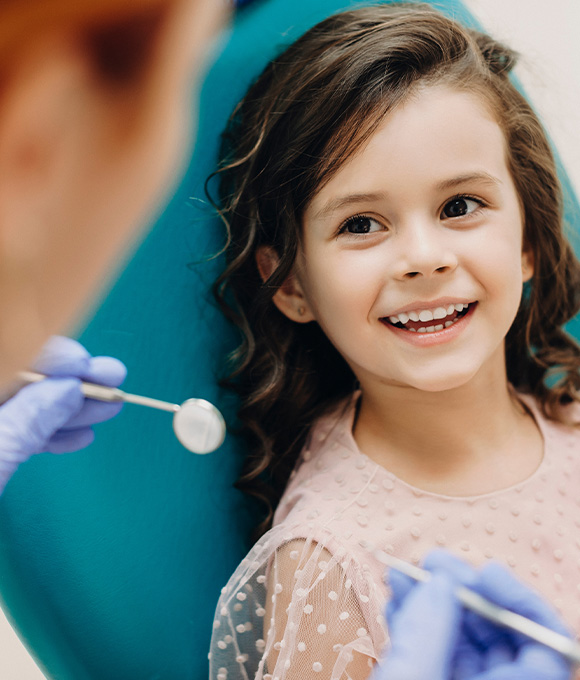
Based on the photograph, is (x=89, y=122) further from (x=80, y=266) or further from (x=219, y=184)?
(x=219, y=184)

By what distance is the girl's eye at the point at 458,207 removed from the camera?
32.5 inches

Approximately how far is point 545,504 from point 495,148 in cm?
41

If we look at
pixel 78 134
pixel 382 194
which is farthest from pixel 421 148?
pixel 78 134

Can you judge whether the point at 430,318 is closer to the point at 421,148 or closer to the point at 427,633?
the point at 421,148

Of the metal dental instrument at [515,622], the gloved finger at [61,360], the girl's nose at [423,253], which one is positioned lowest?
the metal dental instrument at [515,622]

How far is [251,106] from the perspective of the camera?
0.94 meters

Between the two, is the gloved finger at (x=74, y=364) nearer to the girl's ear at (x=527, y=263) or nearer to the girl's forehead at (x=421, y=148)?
the girl's forehead at (x=421, y=148)

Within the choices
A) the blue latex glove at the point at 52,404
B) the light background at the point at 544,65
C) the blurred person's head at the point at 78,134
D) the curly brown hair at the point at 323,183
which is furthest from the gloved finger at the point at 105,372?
the light background at the point at 544,65

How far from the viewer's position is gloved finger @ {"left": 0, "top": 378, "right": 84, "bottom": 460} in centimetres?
68

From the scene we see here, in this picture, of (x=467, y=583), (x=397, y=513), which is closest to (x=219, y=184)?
(x=397, y=513)

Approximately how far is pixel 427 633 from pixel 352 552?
26cm

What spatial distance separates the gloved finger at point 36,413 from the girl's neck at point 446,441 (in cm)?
39

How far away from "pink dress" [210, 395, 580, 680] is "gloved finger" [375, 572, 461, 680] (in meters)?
0.21

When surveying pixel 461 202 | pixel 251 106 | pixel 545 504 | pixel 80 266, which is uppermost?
pixel 80 266
